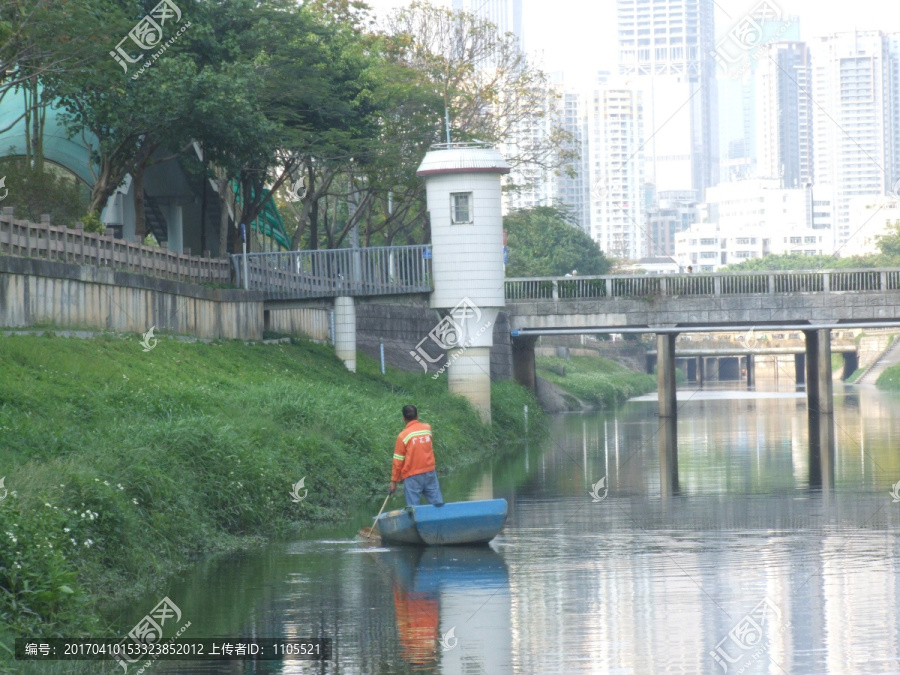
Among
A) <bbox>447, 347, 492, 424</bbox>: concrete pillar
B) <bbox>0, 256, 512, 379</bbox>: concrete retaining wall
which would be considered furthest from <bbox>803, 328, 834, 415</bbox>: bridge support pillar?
<bbox>447, 347, 492, 424</bbox>: concrete pillar

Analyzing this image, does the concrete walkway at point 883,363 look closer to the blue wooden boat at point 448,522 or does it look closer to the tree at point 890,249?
the tree at point 890,249

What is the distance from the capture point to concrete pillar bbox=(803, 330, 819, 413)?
187 ft

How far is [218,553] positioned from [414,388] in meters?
24.0

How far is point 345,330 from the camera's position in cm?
4084

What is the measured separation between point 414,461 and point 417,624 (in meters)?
5.64

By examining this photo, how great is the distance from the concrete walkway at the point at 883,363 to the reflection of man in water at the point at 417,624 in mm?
99563

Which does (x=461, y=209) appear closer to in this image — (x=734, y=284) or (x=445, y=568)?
(x=734, y=284)

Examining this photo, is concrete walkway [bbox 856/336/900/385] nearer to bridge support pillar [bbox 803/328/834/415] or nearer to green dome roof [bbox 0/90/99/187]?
bridge support pillar [bbox 803/328/834/415]

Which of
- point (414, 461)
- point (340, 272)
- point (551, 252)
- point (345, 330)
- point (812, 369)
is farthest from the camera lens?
point (551, 252)


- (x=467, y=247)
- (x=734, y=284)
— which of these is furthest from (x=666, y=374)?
(x=467, y=247)

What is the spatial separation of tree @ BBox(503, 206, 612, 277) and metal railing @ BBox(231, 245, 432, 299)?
42.2m

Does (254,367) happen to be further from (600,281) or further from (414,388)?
(600,281)

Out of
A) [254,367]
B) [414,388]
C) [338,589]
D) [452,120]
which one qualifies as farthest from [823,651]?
[452,120]

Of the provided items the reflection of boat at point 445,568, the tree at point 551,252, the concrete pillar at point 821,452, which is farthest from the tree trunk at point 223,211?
the tree at point 551,252
